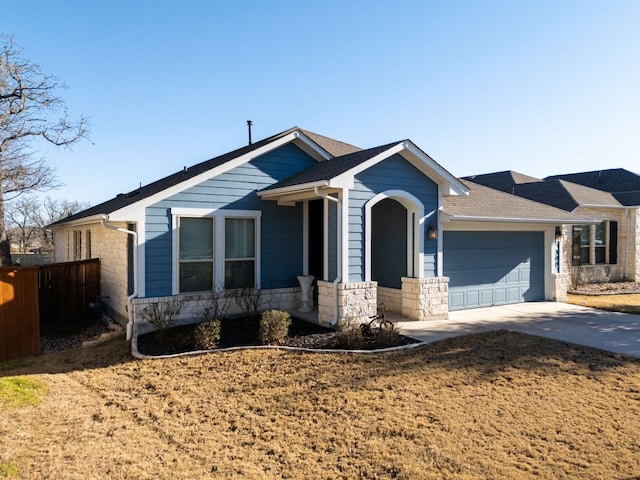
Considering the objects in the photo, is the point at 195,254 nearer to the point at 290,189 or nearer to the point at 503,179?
the point at 290,189

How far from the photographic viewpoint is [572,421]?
16.6 feet

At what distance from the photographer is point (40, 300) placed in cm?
1169

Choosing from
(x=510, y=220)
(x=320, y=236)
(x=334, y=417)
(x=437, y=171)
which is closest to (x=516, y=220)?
(x=510, y=220)

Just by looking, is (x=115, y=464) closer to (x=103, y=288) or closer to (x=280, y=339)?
(x=280, y=339)

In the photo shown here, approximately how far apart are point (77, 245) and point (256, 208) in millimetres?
9512

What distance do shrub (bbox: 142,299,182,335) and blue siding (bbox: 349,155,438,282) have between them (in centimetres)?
373

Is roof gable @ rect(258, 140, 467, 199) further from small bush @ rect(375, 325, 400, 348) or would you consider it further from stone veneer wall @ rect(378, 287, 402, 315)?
small bush @ rect(375, 325, 400, 348)

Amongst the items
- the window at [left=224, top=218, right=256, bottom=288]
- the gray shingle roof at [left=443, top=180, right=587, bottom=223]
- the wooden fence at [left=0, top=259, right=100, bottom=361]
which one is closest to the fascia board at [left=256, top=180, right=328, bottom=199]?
the window at [left=224, top=218, right=256, bottom=288]

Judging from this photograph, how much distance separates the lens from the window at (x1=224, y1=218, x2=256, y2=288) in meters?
10.3

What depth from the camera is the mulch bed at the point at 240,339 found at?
798 centimetres

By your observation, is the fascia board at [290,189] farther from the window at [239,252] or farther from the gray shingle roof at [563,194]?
the gray shingle roof at [563,194]

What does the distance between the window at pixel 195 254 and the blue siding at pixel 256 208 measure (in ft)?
0.97

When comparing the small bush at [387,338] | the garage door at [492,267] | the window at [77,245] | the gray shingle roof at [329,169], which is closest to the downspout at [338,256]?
the gray shingle roof at [329,169]

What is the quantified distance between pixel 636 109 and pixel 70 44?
56.4 ft
